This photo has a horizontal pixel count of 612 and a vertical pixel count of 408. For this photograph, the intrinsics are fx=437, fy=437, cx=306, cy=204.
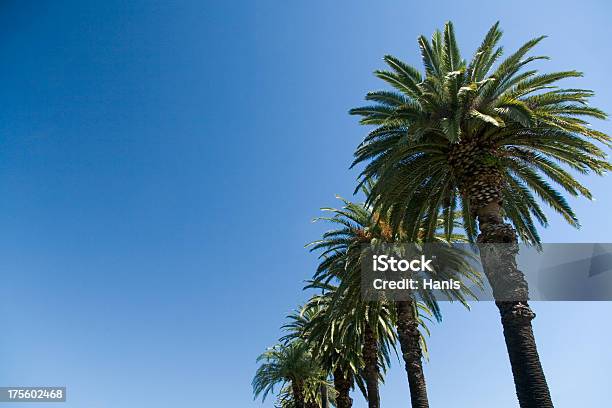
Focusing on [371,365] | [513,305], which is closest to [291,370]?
[371,365]

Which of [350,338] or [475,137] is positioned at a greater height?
[475,137]

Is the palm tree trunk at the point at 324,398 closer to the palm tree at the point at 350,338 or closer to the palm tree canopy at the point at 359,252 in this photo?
the palm tree at the point at 350,338

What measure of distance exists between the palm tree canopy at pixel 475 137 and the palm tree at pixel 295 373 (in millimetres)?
23153

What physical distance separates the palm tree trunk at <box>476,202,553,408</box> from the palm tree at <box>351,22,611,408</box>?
0.10ft

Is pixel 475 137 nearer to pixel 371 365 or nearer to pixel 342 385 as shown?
pixel 371 365

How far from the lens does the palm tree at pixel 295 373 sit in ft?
121

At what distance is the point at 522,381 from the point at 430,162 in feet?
25.1

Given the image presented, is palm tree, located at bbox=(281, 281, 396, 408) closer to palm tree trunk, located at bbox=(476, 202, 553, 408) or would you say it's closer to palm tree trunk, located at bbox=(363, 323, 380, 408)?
palm tree trunk, located at bbox=(363, 323, 380, 408)

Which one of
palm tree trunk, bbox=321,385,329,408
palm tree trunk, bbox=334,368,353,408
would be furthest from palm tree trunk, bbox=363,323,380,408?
palm tree trunk, bbox=321,385,329,408

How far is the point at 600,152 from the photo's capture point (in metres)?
14.6

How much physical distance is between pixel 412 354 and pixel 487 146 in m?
10.3

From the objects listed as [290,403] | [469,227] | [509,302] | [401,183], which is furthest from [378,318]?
[290,403]

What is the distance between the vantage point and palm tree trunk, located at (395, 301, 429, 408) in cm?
1941

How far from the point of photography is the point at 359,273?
2122cm
